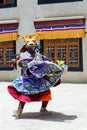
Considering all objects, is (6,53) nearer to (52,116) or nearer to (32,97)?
(52,116)

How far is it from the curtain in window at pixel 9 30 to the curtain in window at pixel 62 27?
3.43ft

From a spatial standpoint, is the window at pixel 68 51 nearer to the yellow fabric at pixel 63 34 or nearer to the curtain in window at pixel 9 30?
the yellow fabric at pixel 63 34

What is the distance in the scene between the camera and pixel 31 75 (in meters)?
8.12

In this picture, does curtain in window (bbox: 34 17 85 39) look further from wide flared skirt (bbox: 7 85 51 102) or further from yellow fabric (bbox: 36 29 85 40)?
wide flared skirt (bbox: 7 85 51 102)

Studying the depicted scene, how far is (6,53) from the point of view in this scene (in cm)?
1895

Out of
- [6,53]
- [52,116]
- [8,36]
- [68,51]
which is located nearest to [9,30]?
[8,36]

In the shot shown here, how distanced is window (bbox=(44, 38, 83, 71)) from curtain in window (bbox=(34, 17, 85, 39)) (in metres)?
0.31

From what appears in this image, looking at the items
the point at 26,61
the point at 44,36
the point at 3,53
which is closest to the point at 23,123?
the point at 26,61

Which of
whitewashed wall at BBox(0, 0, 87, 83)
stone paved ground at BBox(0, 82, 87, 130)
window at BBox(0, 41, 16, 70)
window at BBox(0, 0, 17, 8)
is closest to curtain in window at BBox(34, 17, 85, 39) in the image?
whitewashed wall at BBox(0, 0, 87, 83)

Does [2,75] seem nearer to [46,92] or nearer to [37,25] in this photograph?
[37,25]

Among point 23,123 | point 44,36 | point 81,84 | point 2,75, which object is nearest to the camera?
point 23,123

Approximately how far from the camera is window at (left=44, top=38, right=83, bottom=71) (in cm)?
1697

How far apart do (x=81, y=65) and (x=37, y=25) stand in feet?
8.56

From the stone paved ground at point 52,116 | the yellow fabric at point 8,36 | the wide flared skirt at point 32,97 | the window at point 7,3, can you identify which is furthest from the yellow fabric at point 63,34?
the wide flared skirt at point 32,97
